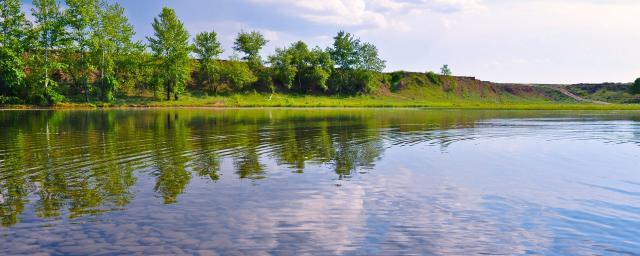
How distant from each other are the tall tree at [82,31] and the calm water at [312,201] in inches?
2660

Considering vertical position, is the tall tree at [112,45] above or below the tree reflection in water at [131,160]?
above

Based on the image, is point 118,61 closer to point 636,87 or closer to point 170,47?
point 170,47

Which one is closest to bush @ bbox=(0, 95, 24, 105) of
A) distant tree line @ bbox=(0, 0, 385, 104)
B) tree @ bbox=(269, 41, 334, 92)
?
distant tree line @ bbox=(0, 0, 385, 104)

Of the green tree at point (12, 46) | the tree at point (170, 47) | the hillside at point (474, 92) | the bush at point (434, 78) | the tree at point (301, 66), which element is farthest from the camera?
the bush at point (434, 78)

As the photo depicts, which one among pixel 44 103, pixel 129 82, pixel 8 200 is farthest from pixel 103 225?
pixel 129 82

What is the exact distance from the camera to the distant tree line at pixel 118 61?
79.4 m

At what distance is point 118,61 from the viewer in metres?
92.9

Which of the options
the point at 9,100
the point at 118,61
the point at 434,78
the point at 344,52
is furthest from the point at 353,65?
the point at 9,100

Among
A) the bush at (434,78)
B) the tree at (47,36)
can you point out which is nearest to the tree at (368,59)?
the bush at (434,78)

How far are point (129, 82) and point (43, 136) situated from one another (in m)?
68.9

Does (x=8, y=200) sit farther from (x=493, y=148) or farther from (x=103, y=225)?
(x=493, y=148)

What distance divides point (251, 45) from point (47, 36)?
5122cm

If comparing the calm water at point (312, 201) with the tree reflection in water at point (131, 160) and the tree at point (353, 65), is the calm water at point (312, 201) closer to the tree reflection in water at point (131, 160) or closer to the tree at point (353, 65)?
the tree reflection in water at point (131, 160)

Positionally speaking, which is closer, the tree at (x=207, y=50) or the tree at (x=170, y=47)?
the tree at (x=170, y=47)
